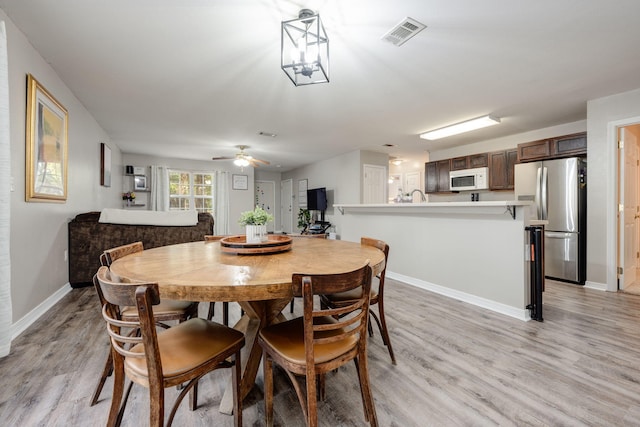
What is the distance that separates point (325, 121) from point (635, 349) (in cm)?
402

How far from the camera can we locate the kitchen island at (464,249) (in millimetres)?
2592

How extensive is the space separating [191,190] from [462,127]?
6.97 metres

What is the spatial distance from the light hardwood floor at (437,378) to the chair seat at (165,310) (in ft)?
1.48

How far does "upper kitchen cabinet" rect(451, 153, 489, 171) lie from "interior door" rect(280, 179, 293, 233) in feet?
17.6

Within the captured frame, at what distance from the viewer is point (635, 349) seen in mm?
1999

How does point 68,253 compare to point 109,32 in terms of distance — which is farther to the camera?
point 68,253

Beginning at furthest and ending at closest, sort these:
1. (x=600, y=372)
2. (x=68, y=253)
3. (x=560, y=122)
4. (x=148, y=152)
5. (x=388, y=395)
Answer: (x=148, y=152)
(x=560, y=122)
(x=68, y=253)
(x=600, y=372)
(x=388, y=395)

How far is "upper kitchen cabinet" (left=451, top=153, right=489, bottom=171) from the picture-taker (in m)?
5.28

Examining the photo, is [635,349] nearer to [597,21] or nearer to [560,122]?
[597,21]

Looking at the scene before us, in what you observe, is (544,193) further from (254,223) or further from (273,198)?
(273,198)

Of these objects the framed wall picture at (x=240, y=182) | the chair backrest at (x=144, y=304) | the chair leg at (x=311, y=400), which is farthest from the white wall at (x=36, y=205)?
the framed wall picture at (x=240, y=182)

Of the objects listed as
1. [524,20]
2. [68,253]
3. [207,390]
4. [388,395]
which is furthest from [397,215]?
[68,253]

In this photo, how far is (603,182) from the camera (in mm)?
3395

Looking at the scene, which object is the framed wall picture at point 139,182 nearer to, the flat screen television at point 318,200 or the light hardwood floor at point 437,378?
the flat screen television at point 318,200
